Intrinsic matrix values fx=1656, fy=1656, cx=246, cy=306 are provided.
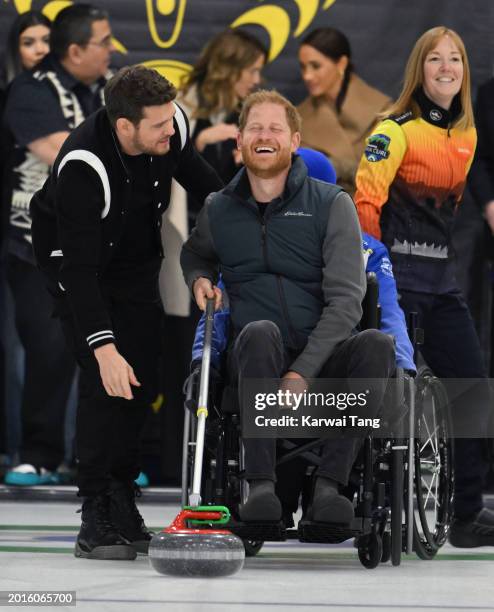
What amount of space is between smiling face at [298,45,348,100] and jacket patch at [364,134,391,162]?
171 centimetres

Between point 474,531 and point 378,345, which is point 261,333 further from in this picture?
point 474,531

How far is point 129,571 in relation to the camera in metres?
4.21

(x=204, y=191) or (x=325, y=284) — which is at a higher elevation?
(x=204, y=191)

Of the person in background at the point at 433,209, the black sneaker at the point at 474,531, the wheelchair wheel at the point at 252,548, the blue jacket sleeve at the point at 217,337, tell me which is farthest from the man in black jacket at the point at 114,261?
the black sneaker at the point at 474,531

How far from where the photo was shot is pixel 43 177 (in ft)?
21.7

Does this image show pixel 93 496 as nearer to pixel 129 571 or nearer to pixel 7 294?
pixel 129 571

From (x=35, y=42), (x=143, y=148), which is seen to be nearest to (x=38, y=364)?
(x=35, y=42)

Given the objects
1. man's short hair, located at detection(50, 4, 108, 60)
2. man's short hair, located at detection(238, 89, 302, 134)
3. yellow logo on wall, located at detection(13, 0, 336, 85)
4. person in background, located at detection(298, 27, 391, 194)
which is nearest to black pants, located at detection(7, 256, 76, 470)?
man's short hair, located at detection(50, 4, 108, 60)

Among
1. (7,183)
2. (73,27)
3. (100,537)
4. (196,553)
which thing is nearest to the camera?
(196,553)

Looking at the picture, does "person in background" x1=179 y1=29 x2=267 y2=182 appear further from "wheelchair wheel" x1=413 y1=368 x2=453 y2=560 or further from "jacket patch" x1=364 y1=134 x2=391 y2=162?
"wheelchair wheel" x1=413 y1=368 x2=453 y2=560

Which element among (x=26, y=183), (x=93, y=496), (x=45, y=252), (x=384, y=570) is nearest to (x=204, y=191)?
(x=45, y=252)

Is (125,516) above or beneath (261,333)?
beneath

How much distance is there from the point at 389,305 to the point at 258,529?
32.9 inches

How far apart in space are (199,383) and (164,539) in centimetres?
56
